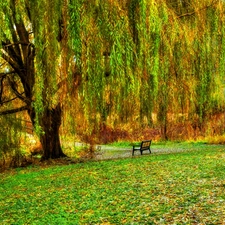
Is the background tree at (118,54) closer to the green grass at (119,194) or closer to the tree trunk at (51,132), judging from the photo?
the tree trunk at (51,132)

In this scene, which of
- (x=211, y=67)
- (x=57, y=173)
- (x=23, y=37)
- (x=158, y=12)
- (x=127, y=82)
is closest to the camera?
(x=127, y=82)

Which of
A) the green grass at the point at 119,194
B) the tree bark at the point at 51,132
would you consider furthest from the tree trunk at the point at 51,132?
the green grass at the point at 119,194

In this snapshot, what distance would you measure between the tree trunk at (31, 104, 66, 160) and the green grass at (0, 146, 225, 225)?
4.28ft

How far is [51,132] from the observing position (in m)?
8.70

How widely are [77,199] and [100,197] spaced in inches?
12.0

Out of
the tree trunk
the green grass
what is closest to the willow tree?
the tree trunk

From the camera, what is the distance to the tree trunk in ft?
27.3

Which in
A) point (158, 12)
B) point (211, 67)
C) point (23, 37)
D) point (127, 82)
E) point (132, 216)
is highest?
point (23, 37)

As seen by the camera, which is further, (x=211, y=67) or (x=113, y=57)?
(x=211, y=67)

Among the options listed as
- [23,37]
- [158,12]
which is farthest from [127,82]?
[23,37]

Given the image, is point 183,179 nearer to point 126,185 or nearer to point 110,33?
point 126,185

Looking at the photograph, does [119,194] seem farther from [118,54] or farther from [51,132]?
[51,132]

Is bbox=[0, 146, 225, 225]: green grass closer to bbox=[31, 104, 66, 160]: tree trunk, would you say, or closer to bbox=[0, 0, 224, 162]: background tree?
bbox=[0, 0, 224, 162]: background tree

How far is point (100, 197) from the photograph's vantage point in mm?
4785
